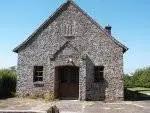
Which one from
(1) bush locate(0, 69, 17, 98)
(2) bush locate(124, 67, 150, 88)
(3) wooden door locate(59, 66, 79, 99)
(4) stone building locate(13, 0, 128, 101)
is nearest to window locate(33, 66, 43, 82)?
(4) stone building locate(13, 0, 128, 101)

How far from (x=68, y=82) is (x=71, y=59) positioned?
2.17 metres

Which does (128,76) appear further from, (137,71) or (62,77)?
(62,77)

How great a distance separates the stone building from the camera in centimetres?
2523

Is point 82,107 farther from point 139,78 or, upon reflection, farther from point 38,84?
point 139,78

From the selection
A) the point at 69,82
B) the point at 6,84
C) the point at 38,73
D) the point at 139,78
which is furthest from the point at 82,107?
the point at 139,78

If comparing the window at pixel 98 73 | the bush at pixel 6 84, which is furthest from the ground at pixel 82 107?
the bush at pixel 6 84

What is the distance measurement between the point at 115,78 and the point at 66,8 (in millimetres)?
6965

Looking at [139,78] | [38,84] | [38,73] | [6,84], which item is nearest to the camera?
[38,84]

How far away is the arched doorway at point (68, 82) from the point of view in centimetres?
2606

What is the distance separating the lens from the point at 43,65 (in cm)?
2616

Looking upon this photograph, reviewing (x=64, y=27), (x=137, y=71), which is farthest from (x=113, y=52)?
(x=137, y=71)

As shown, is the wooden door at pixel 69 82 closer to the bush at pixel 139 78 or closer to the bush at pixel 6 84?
the bush at pixel 6 84

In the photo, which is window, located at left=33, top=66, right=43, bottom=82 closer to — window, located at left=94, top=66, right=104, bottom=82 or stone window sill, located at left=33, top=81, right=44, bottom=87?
stone window sill, located at left=33, top=81, right=44, bottom=87

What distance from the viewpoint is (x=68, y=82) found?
26203mm
